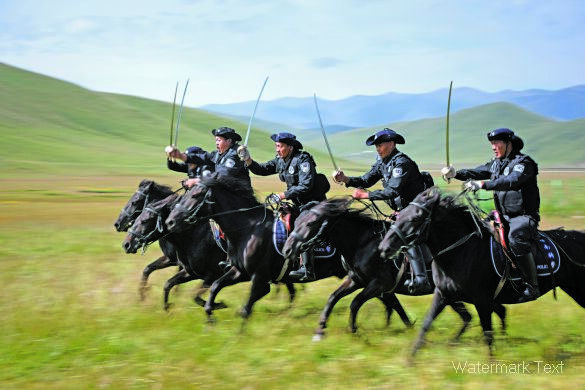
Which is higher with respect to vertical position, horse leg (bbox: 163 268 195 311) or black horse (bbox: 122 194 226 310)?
black horse (bbox: 122 194 226 310)

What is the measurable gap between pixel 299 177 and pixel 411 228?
2.99 m

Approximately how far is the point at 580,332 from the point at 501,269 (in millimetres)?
2034

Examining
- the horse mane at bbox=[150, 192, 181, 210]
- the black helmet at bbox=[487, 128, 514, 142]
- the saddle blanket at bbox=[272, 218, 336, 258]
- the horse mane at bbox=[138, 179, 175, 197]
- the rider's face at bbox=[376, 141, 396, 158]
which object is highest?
the black helmet at bbox=[487, 128, 514, 142]

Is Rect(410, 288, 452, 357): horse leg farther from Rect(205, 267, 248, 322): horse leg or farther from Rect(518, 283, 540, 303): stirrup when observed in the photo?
Rect(205, 267, 248, 322): horse leg

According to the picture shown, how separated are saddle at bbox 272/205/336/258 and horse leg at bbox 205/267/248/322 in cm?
82

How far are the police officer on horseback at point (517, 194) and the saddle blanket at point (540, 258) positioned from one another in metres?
0.16

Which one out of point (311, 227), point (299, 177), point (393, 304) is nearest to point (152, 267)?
point (299, 177)

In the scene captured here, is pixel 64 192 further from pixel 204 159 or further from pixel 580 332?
pixel 580 332

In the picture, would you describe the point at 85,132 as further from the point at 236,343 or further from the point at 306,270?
the point at 236,343

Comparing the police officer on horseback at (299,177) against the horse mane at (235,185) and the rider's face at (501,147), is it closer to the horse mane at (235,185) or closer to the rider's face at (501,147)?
the horse mane at (235,185)

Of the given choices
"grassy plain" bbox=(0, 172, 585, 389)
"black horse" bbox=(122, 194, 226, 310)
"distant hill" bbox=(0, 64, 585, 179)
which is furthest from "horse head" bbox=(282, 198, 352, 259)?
"distant hill" bbox=(0, 64, 585, 179)

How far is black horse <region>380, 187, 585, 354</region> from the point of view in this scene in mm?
8453

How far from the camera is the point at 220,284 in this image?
11.1 m

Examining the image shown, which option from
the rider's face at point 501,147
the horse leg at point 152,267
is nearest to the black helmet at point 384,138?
the rider's face at point 501,147
